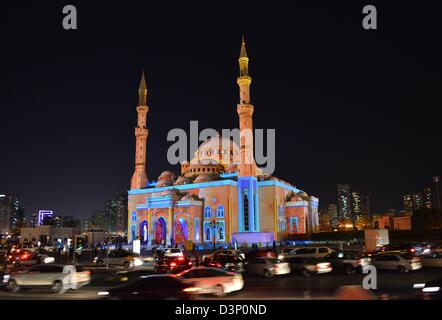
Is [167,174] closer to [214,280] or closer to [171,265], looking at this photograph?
[171,265]

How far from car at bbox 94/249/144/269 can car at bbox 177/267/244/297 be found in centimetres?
1525

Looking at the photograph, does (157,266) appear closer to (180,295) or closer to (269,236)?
(180,295)

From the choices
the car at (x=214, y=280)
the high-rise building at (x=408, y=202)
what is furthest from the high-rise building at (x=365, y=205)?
the car at (x=214, y=280)

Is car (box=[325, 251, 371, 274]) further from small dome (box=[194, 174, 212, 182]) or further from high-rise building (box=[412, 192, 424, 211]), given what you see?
high-rise building (box=[412, 192, 424, 211])

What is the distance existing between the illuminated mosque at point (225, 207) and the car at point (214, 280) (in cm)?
3506

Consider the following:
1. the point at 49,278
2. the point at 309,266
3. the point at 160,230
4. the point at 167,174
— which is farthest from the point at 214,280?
the point at 167,174

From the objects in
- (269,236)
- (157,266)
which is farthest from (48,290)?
(269,236)

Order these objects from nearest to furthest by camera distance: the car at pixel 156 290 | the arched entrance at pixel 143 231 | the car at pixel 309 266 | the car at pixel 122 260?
1. the car at pixel 156 290
2. the car at pixel 309 266
3. the car at pixel 122 260
4. the arched entrance at pixel 143 231

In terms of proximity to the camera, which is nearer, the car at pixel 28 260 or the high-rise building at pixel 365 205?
the car at pixel 28 260

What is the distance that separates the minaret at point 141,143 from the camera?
6312 cm

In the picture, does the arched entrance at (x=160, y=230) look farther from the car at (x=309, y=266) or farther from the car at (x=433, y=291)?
the car at (x=433, y=291)

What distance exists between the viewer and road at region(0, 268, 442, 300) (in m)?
14.1

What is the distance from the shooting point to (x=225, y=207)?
5431cm

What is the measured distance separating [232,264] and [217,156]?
43.5 meters
